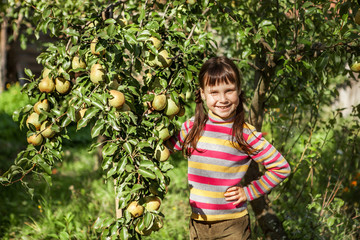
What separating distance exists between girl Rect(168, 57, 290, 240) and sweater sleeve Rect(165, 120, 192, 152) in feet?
0.04

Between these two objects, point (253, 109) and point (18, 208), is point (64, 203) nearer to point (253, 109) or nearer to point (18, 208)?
point (18, 208)

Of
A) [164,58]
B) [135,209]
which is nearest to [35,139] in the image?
[135,209]

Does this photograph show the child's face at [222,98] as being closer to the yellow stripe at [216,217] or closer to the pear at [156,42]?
the pear at [156,42]

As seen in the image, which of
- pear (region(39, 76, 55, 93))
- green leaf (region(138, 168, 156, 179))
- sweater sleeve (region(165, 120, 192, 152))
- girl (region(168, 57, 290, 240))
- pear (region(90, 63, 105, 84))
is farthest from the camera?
sweater sleeve (region(165, 120, 192, 152))

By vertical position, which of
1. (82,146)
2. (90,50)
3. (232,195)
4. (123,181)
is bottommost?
(82,146)

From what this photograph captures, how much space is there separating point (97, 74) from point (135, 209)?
57 cm

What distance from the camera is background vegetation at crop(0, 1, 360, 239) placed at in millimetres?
1753

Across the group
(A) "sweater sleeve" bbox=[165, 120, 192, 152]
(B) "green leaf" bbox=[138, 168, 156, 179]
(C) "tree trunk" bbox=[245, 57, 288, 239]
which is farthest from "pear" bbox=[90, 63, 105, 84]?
(C) "tree trunk" bbox=[245, 57, 288, 239]

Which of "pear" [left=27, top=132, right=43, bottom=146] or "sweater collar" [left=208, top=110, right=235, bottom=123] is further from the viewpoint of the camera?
"sweater collar" [left=208, top=110, right=235, bottom=123]

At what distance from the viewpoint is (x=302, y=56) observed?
6.19ft

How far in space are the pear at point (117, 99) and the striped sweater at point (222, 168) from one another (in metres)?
0.47

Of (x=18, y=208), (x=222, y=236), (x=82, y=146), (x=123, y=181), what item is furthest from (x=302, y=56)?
(x=82, y=146)

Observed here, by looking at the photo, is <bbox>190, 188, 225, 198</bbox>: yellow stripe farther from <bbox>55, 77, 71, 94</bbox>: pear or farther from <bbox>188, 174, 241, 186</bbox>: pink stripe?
<bbox>55, 77, 71, 94</bbox>: pear

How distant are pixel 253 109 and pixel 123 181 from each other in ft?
3.67
